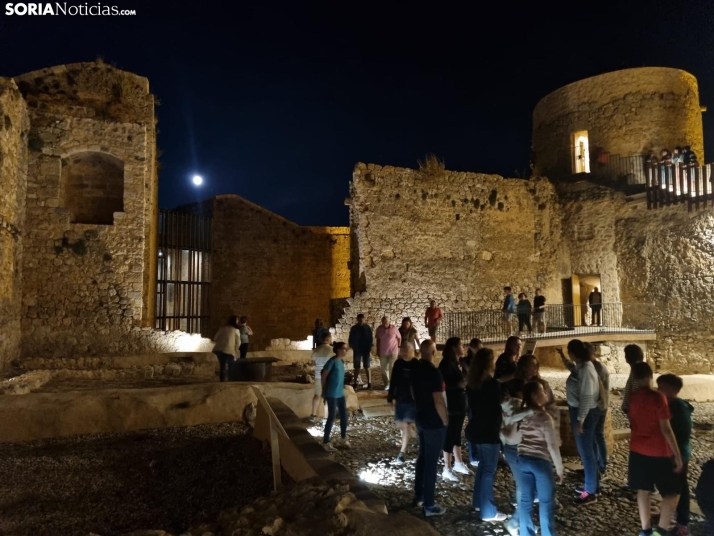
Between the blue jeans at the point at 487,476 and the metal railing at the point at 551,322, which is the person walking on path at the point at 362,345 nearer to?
the blue jeans at the point at 487,476

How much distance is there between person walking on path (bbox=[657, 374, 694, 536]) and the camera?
13.4 feet

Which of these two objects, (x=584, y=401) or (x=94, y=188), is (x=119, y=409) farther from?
(x=94, y=188)

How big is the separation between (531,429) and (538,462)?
24 centimetres

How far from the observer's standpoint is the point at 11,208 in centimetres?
1031

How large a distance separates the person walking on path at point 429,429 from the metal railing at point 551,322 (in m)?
9.63

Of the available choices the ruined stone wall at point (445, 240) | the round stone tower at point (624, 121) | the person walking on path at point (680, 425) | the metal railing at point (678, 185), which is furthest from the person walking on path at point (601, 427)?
the round stone tower at point (624, 121)

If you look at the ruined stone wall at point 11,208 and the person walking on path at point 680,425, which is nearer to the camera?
the person walking on path at point 680,425

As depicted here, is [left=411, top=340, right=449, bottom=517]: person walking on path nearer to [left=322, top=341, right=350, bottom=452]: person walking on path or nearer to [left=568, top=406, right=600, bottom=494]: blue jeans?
[left=568, top=406, right=600, bottom=494]: blue jeans

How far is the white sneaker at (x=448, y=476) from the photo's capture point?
17.4 ft

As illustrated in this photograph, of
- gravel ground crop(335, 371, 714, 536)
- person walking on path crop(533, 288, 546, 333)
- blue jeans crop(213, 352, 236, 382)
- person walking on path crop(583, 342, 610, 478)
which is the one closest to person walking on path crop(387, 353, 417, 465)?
gravel ground crop(335, 371, 714, 536)

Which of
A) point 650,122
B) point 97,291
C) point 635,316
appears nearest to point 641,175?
point 650,122

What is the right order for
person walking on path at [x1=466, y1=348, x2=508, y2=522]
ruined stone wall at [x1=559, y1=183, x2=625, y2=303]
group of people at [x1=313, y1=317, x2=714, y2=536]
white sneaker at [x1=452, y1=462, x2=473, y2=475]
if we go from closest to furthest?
group of people at [x1=313, y1=317, x2=714, y2=536], person walking on path at [x1=466, y1=348, x2=508, y2=522], white sneaker at [x1=452, y1=462, x2=473, y2=475], ruined stone wall at [x1=559, y1=183, x2=625, y2=303]

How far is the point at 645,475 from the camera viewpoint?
3898 mm

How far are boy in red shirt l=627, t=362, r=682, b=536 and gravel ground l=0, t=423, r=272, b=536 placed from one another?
10.6 ft
